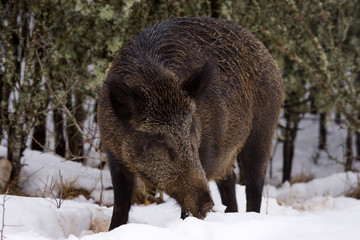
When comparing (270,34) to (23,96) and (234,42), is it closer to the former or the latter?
(234,42)

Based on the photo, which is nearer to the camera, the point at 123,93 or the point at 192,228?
the point at 192,228

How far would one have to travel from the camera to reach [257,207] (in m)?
4.82

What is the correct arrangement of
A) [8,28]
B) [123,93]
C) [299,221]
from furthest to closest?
[8,28] < [123,93] < [299,221]

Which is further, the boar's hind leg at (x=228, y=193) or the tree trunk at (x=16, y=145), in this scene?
the tree trunk at (x=16, y=145)

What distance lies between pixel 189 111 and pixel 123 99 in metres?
0.48

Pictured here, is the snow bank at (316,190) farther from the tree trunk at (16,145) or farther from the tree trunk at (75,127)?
the tree trunk at (16,145)

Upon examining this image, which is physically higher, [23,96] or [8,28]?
[8,28]

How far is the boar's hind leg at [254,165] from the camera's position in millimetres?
4727

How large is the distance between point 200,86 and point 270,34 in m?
3.89

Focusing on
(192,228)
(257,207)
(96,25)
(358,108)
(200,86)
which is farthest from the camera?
(358,108)

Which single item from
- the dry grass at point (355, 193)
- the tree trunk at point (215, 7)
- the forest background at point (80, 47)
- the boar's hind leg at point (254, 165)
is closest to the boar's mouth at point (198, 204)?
the boar's hind leg at point (254, 165)

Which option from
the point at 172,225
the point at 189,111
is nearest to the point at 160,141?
the point at 189,111

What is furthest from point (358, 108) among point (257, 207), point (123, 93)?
point (123, 93)

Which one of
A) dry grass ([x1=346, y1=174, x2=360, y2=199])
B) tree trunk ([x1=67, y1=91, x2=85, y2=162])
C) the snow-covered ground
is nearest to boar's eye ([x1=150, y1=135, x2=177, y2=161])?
the snow-covered ground
